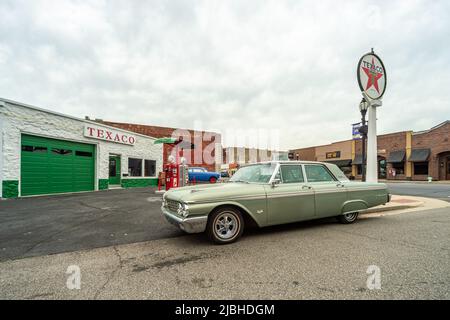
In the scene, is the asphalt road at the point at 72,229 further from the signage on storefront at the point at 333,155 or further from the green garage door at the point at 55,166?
the signage on storefront at the point at 333,155

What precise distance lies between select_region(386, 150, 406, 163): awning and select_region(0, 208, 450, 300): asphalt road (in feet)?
97.9

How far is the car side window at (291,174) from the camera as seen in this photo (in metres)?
4.55

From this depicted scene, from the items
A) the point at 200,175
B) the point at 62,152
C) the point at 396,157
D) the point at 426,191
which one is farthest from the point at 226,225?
the point at 396,157

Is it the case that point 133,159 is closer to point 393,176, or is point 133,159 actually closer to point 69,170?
point 69,170

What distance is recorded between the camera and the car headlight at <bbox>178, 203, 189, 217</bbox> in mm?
3496

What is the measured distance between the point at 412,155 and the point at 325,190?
101 feet

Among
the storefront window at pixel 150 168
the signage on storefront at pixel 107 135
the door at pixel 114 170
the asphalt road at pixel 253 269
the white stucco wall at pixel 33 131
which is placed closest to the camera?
the asphalt road at pixel 253 269

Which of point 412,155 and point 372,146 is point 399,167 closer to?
point 412,155

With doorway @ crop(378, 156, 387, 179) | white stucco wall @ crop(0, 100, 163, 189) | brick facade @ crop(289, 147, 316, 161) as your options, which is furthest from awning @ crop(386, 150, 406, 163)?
white stucco wall @ crop(0, 100, 163, 189)

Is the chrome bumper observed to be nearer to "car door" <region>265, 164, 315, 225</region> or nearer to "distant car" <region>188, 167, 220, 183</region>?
"car door" <region>265, 164, 315, 225</region>

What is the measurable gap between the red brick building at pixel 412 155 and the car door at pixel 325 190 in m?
18.6

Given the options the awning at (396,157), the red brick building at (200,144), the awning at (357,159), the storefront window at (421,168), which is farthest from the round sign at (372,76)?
the awning at (357,159)
